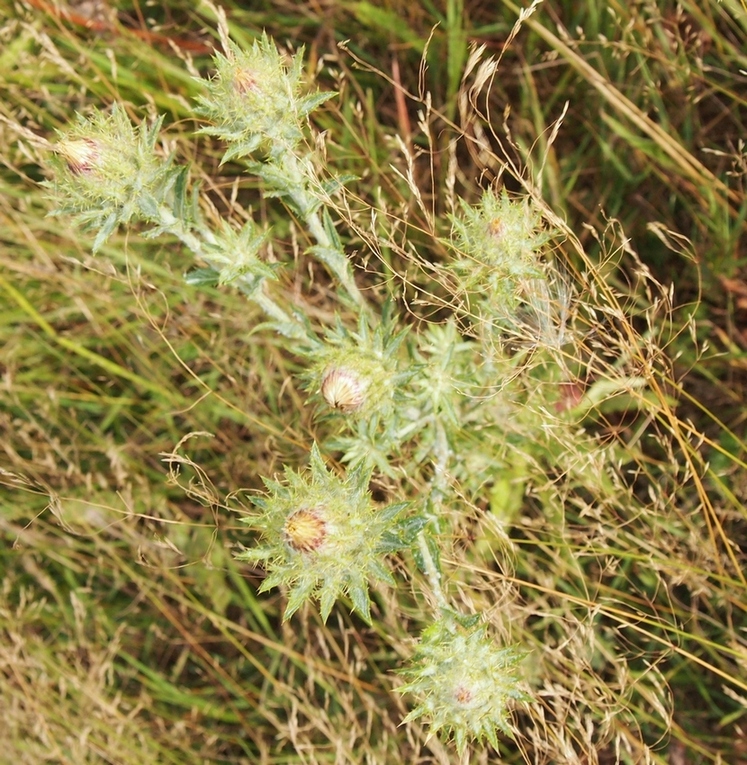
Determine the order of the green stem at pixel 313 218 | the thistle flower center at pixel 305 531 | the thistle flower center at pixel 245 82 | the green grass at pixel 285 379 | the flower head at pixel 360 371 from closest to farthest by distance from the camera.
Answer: the thistle flower center at pixel 305 531
the thistle flower center at pixel 245 82
the flower head at pixel 360 371
the green stem at pixel 313 218
the green grass at pixel 285 379

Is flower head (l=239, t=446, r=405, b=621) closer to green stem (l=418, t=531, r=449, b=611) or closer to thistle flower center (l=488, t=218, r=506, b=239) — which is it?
green stem (l=418, t=531, r=449, b=611)

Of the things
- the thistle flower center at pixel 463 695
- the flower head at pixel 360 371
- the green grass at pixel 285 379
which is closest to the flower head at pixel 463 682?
the thistle flower center at pixel 463 695

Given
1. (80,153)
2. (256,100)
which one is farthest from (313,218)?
(80,153)

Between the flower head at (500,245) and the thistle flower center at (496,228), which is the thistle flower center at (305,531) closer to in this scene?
the flower head at (500,245)

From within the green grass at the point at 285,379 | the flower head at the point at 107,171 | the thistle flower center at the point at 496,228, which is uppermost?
the thistle flower center at the point at 496,228

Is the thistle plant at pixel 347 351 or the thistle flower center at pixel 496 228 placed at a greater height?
the thistle flower center at pixel 496 228

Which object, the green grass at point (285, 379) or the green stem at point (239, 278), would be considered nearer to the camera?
the green stem at point (239, 278)
